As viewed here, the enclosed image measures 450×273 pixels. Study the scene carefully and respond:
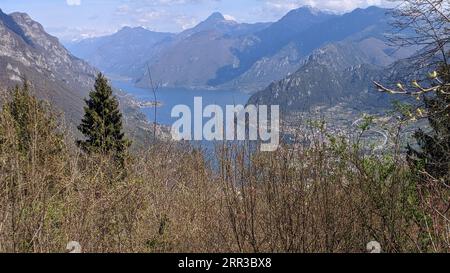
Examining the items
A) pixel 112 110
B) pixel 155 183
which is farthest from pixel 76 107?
pixel 155 183

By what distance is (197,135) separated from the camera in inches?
291


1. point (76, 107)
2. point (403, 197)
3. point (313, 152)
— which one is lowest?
point (403, 197)

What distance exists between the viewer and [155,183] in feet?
27.3

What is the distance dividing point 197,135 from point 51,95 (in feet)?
7.31

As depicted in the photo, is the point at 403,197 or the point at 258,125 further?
the point at 403,197

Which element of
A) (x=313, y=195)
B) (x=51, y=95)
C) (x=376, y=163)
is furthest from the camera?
(x=376, y=163)

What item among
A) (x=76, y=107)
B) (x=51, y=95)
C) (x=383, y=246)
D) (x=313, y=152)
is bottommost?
(x=383, y=246)

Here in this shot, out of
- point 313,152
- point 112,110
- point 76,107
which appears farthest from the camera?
point 76,107
